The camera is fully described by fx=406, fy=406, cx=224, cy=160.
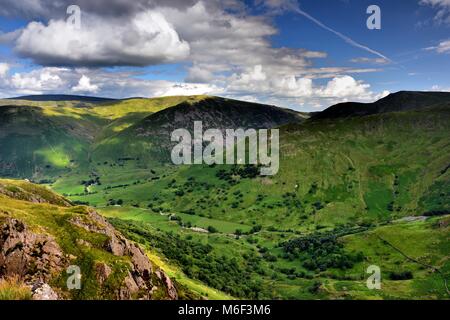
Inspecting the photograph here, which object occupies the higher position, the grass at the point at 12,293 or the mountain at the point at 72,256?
the grass at the point at 12,293

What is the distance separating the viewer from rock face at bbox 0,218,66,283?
72.1m

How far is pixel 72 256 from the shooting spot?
3211 inches

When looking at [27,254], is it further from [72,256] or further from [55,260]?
[72,256]

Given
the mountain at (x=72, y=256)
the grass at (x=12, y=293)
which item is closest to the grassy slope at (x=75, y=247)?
the mountain at (x=72, y=256)

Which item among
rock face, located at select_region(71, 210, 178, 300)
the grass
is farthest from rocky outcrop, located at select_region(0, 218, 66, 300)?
the grass

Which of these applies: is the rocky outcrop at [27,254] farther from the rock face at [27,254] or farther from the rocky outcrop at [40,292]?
the rocky outcrop at [40,292]

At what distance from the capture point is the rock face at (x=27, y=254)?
72062mm

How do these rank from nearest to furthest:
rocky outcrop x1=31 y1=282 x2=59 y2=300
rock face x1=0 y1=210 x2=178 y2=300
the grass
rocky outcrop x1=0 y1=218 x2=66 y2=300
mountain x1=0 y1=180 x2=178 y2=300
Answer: the grass < rocky outcrop x1=31 y1=282 x2=59 y2=300 < rocky outcrop x1=0 y1=218 x2=66 y2=300 < rock face x1=0 y1=210 x2=178 y2=300 < mountain x1=0 y1=180 x2=178 y2=300

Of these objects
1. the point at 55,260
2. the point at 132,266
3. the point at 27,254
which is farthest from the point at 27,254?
the point at 132,266

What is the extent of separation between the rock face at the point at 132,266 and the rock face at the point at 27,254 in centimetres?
934

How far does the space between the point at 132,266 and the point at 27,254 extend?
2242cm

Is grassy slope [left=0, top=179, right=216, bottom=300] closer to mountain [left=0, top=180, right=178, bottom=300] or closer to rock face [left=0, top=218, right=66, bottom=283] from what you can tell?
mountain [left=0, top=180, right=178, bottom=300]
